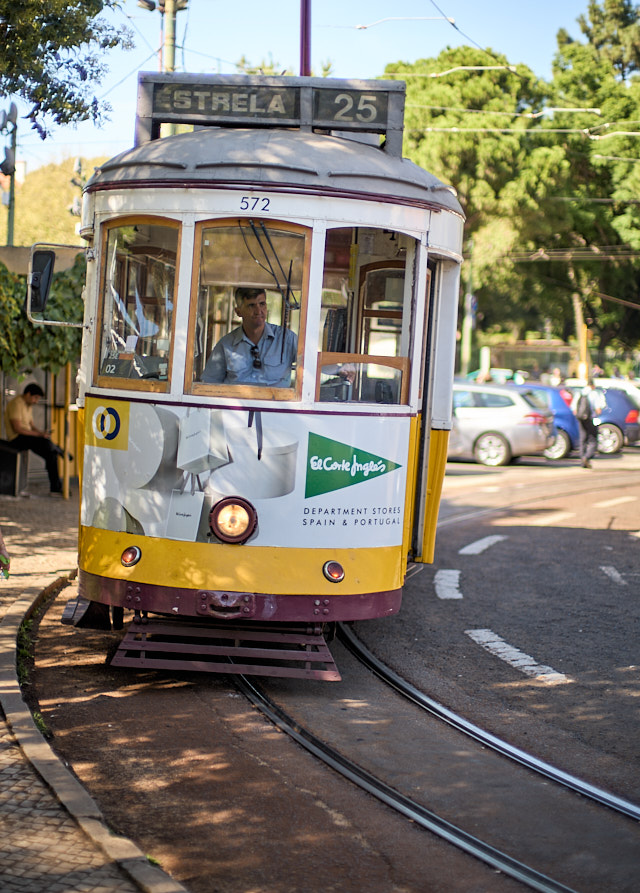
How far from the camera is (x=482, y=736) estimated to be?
20.0ft

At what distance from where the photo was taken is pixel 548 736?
624 cm

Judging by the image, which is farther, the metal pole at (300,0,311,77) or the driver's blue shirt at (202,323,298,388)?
the metal pole at (300,0,311,77)

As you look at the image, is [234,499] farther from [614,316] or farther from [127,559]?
[614,316]

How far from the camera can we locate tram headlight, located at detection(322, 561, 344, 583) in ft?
21.6

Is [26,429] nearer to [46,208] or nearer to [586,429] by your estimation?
[586,429]

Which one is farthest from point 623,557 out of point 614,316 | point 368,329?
point 614,316

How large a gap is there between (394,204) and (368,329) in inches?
38.3

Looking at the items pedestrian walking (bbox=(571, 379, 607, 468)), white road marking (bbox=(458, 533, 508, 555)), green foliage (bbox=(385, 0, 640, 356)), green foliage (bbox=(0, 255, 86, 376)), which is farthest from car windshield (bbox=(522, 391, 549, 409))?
green foliage (bbox=(385, 0, 640, 356))

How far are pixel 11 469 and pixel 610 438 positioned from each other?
17.5 m

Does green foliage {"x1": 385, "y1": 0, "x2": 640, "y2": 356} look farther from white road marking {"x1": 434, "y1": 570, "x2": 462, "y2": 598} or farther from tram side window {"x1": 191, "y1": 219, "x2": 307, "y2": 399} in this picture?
tram side window {"x1": 191, "y1": 219, "x2": 307, "y2": 399}

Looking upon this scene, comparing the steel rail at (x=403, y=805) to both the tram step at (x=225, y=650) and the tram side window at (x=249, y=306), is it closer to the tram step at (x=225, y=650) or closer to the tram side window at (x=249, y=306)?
the tram step at (x=225, y=650)

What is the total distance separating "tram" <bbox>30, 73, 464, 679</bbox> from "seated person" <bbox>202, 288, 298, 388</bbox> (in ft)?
0.04

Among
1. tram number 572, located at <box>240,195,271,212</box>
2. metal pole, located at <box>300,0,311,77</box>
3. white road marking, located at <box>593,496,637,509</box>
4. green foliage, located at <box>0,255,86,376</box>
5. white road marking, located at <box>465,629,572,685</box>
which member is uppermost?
metal pole, located at <box>300,0,311,77</box>

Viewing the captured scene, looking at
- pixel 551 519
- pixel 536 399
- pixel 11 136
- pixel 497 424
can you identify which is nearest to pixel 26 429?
pixel 11 136
